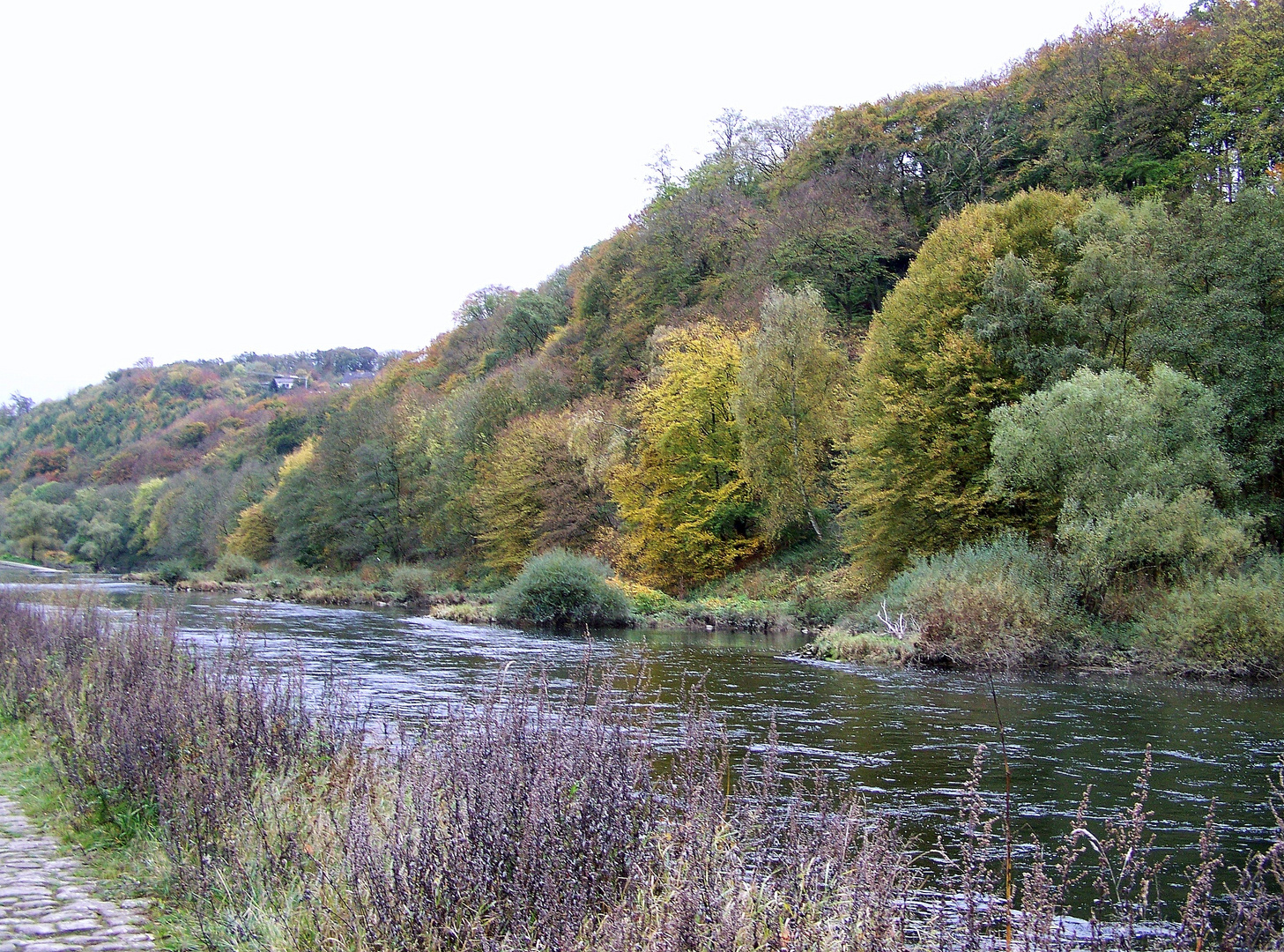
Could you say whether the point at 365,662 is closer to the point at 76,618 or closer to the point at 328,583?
the point at 76,618

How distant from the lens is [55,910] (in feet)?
19.0

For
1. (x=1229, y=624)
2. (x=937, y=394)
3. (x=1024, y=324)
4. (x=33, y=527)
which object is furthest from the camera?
(x=33, y=527)

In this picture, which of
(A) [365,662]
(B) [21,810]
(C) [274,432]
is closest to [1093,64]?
(A) [365,662]

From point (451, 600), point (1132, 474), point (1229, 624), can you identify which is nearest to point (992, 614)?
point (1229, 624)

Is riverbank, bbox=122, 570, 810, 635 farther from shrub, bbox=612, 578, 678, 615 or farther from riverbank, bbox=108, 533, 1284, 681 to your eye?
riverbank, bbox=108, 533, 1284, 681

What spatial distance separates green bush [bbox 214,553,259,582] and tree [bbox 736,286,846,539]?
43581mm

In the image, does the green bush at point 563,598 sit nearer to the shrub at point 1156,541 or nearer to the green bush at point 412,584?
the green bush at point 412,584

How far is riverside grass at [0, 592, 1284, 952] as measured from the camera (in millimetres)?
4293

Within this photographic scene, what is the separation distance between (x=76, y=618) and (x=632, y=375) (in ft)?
151

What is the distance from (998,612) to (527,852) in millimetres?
21975

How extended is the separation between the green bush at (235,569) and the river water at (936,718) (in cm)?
4415

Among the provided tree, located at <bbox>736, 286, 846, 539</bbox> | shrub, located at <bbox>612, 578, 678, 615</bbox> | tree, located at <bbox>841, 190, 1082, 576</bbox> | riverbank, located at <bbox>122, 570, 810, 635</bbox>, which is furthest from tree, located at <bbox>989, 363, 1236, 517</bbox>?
shrub, located at <bbox>612, 578, 678, 615</bbox>

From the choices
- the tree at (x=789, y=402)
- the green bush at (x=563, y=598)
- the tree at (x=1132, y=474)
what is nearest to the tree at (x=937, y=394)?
the tree at (x=1132, y=474)

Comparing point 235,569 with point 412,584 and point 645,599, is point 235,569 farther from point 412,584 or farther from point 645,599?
point 645,599
